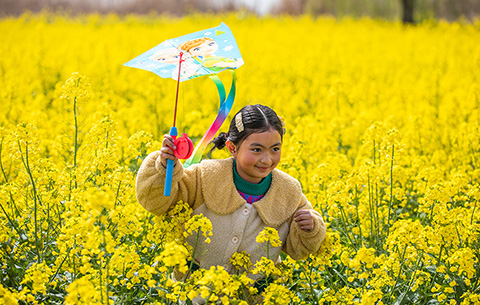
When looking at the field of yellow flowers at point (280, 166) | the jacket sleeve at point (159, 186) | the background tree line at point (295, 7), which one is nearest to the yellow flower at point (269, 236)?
the field of yellow flowers at point (280, 166)

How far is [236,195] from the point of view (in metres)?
3.22

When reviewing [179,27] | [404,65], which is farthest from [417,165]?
[179,27]

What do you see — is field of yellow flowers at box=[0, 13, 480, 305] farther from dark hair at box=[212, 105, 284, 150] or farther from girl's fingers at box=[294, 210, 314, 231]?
dark hair at box=[212, 105, 284, 150]

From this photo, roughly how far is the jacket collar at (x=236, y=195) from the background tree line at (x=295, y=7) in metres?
24.6

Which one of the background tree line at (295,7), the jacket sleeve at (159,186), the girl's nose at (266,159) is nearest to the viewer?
the jacket sleeve at (159,186)

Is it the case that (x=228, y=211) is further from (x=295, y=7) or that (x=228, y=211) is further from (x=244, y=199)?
(x=295, y=7)

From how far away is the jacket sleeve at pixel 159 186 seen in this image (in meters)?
2.99

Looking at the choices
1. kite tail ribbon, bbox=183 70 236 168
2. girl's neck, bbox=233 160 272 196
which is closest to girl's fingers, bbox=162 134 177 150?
kite tail ribbon, bbox=183 70 236 168

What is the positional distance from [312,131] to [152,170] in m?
3.11

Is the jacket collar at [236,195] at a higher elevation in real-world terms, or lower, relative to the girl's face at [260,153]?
lower

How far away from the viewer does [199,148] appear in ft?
11.2

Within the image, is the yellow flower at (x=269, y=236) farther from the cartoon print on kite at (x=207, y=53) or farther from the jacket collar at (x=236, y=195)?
the cartoon print on kite at (x=207, y=53)

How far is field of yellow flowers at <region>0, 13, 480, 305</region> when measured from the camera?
10.1 ft

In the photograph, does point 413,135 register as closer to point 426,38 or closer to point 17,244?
point 17,244
